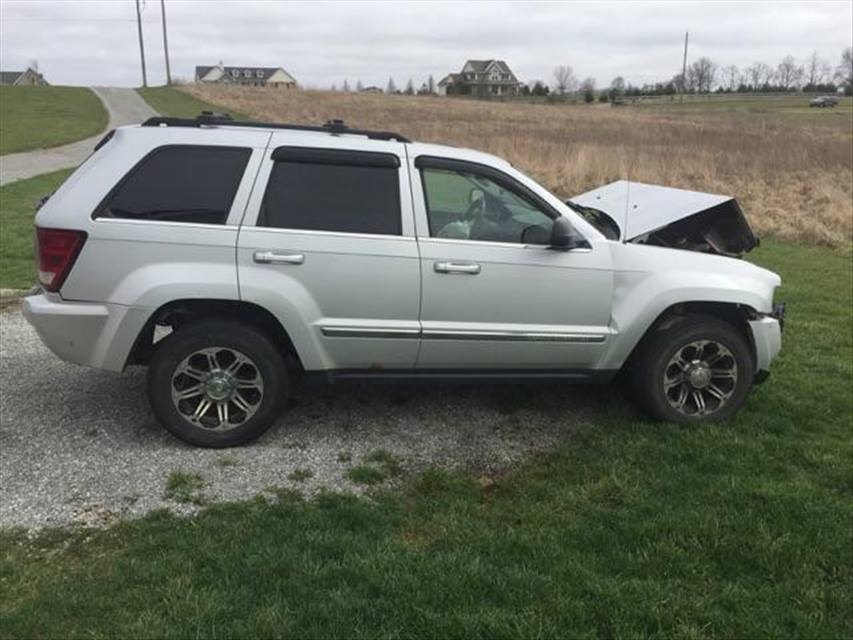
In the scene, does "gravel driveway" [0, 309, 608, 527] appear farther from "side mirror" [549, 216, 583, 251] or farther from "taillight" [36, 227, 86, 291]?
"side mirror" [549, 216, 583, 251]

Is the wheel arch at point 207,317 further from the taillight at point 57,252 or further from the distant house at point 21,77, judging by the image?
the distant house at point 21,77

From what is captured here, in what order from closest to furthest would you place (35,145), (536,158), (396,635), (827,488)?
1. (396,635)
2. (827,488)
3. (536,158)
4. (35,145)

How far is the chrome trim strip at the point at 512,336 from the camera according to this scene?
4.63m

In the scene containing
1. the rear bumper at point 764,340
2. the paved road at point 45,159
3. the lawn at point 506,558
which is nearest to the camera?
the lawn at point 506,558

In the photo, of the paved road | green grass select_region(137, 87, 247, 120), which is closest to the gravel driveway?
the paved road

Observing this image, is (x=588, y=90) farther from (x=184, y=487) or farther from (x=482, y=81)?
(x=184, y=487)

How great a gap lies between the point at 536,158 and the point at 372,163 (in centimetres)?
1611

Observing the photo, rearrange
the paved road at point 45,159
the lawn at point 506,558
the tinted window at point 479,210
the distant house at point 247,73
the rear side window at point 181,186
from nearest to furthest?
the lawn at point 506,558 < the rear side window at point 181,186 < the tinted window at point 479,210 < the paved road at point 45,159 < the distant house at point 247,73

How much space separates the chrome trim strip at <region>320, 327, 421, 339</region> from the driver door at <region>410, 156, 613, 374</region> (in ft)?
0.29

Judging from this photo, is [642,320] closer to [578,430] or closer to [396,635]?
[578,430]

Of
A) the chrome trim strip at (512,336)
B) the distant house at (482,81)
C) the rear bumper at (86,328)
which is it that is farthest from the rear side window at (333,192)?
the distant house at (482,81)

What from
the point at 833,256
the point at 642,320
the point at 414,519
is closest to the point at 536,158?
the point at 833,256

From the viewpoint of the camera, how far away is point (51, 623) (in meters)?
2.91

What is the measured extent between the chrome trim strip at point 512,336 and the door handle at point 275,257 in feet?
2.78
